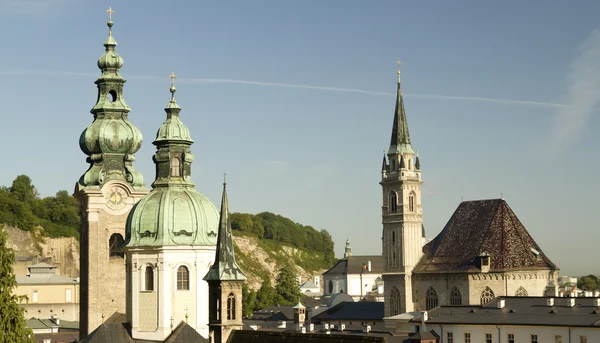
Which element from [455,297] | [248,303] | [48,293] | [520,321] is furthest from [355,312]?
[520,321]

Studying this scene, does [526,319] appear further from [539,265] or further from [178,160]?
[178,160]

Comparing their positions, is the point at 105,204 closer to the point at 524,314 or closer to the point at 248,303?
the point at 524,314

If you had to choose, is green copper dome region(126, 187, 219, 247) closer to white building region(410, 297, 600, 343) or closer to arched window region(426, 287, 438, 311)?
white building region(410, 297, 600, 343)

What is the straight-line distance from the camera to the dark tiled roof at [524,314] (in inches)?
3457

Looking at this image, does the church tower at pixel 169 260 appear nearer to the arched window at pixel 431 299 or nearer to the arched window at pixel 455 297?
the arched window at pixel 455 297

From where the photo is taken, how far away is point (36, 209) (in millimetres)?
161750

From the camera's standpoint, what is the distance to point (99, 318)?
77188mm

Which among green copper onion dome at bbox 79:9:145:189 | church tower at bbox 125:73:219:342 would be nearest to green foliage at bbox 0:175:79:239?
green copper onion dome at bbox 79:9:145:189

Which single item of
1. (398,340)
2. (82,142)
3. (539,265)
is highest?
(82,142)

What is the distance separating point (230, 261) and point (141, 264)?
39.1 feet

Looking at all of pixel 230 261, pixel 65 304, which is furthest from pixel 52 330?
pixel 230 261

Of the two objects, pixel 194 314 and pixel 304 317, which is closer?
pixel 194 314

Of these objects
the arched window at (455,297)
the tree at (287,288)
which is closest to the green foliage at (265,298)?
the tree at (287,288)

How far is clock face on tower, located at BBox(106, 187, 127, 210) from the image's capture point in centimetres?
7806
